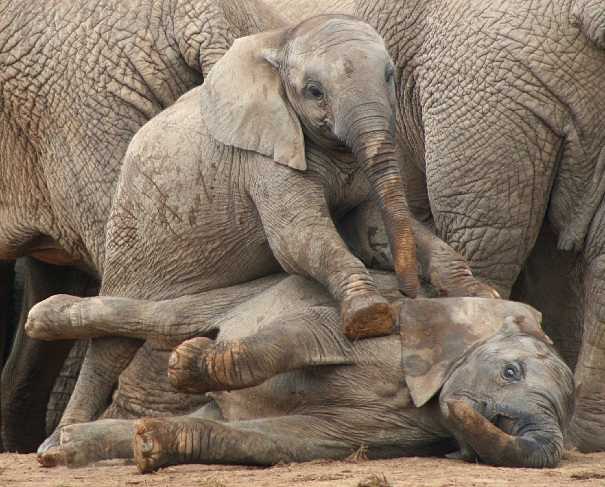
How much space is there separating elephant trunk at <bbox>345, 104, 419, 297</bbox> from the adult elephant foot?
0.94 metres

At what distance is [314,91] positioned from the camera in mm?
6020

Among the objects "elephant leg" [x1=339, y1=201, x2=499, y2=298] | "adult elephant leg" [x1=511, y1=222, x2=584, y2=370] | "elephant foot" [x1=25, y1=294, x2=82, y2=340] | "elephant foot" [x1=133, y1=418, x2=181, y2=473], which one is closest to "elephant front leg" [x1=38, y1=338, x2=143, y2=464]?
"elephant foot" [x1=25, y1=294, x2=82, y2=340]

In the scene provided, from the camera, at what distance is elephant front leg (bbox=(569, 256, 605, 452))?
21.7 ft

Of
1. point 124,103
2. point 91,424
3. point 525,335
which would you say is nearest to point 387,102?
point 525,335

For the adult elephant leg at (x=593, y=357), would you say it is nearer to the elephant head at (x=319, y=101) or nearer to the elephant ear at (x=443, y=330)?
the elephant ear at (x=443, y=330)

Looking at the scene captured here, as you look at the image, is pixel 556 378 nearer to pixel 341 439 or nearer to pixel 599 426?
pixel 341 439

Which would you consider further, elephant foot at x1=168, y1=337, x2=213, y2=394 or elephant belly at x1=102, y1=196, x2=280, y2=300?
elephant belly at x1=102, y1=196, x2=280, y2=300

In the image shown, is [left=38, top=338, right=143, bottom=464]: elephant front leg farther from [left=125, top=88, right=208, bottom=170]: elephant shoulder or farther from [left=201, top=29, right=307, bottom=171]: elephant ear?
[left=201, top=29, right=307, bottom=171]: elephant ear

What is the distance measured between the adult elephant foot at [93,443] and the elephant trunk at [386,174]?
0.94 m

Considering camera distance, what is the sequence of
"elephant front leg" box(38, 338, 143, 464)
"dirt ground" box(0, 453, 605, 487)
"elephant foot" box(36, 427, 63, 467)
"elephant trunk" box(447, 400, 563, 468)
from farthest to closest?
"elephant front leg" box(38, 338, 143, 464) → "elephant foot" box(36, 427, 63, 467) → "elephant trunk" box(447, 400, 563, 468) → "dirt ground" box(0, 453, 605, 487)

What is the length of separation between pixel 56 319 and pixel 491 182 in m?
1.53

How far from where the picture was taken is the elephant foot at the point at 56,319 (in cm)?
633

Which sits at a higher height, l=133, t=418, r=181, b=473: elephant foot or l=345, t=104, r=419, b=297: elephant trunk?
l=345, t=104, r=419, b=297: elephant trunk

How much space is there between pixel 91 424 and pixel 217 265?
0.83 meters
